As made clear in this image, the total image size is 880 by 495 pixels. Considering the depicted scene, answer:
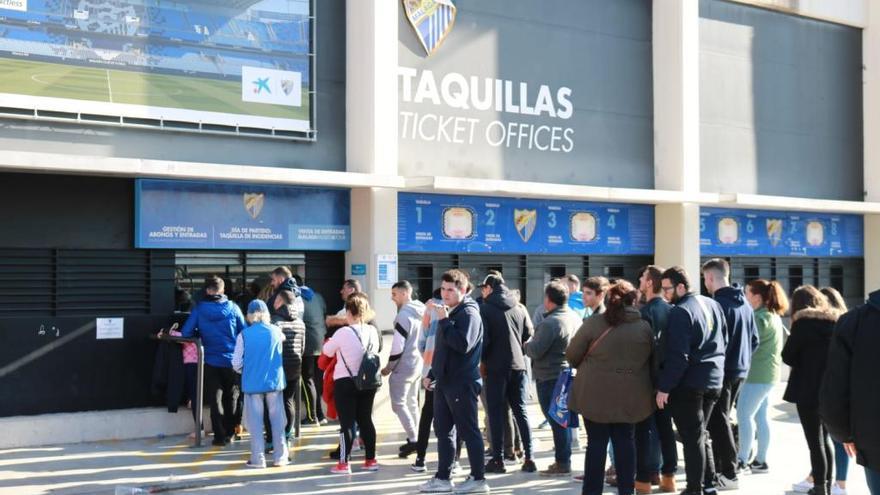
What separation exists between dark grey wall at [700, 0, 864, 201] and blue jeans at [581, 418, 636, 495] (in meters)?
10.2

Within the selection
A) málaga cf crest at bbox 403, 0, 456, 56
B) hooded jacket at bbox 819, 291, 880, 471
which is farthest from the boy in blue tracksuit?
hooded jacket at bbox 819, 291, 880, 471

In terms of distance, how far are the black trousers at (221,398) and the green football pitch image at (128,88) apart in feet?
10.5

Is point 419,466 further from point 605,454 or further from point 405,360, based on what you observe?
point 605,454

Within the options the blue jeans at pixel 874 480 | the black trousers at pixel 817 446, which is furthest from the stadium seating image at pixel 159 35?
the blue jeans at pixel 874 480

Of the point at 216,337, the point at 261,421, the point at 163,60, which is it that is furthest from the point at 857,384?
the point at 163,60

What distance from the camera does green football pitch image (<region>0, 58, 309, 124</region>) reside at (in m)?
11.3

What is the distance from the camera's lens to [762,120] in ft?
61.6

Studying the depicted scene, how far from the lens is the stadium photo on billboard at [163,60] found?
1138 centimetres

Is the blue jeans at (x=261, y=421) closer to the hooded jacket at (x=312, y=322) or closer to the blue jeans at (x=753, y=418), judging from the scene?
the hooded jacket at (x=312, y=322)

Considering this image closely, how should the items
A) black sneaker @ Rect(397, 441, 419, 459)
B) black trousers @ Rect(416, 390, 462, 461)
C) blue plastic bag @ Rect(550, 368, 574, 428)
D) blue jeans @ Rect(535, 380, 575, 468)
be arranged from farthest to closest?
black sneaker @ Rect(397, 441, 419, 459)
black trousers @ Rect(416, 390, 462, 461)
blue jeans @ Rect(535, 380, 575, 468)
blue plastic bag @ Rect(550, 368, 574, 428)

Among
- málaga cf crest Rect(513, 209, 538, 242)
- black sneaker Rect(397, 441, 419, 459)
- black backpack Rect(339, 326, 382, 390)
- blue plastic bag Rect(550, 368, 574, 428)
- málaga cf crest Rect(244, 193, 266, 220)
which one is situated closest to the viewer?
blue plastic bag Rect(550, 368, 574, 428)

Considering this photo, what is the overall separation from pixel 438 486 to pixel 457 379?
98 centimetres

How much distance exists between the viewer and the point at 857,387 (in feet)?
18.5

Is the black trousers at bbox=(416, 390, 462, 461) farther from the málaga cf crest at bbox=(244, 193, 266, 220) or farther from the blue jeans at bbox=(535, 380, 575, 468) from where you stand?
the málaga cf crest at bbox=(244, 193, 266, 220)
